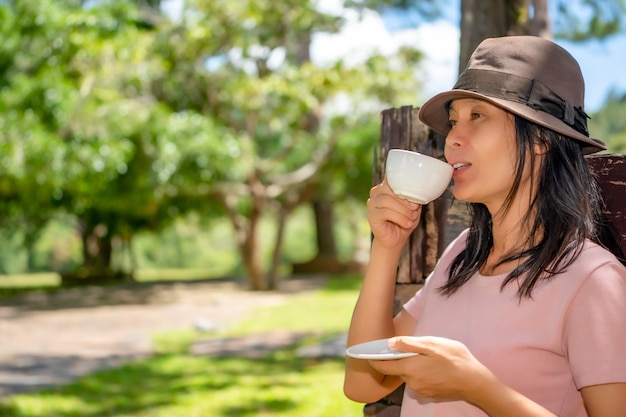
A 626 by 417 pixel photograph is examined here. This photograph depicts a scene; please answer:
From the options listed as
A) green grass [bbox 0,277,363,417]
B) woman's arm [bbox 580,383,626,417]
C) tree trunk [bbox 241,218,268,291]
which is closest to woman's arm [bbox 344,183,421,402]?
woman's arm [bbox 580,383,626,417]

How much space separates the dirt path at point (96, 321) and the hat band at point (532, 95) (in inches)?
199

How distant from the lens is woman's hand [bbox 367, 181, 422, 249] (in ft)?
5.91

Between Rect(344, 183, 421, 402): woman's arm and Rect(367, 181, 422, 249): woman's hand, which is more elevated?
Rect(367, 181, 422, 249): woman's hand

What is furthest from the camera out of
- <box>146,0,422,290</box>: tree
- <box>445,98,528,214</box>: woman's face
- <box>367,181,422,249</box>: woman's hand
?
<box>146,0,422,290</box>: tree

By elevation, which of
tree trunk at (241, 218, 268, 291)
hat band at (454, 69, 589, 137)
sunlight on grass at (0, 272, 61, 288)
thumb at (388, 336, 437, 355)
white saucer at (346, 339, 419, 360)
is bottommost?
sunlight on grass at (0, 272, 61, 288)

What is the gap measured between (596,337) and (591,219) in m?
0.30

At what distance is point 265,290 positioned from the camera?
50.9ft

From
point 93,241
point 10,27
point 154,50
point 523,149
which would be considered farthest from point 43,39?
point 93,241

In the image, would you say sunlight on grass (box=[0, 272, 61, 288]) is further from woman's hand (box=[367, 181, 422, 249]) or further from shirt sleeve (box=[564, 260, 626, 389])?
shirt sleeve (box=[564, 260, 626, 389])

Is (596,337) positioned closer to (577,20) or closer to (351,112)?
(577,20)

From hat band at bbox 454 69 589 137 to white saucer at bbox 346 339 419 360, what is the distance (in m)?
0.56

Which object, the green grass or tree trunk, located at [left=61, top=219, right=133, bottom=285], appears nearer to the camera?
the green grass

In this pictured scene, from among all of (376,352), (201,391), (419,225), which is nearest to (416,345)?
(376,352)

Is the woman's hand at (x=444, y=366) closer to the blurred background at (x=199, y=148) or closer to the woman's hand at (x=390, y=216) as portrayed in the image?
the woman's hand at (x=390, y=216)
